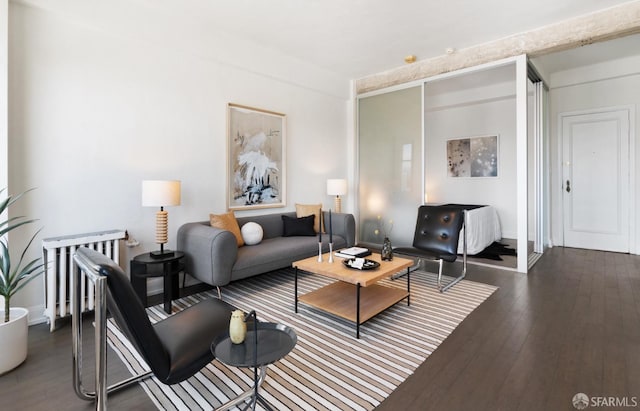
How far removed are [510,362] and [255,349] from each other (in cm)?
169

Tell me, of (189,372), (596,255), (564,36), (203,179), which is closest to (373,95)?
(564,36)

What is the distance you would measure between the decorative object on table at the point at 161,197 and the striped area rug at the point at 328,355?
0.70m

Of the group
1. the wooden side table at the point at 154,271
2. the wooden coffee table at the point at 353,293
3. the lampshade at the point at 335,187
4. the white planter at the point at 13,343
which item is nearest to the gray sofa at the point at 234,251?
the wooden side table at the point at 154,271

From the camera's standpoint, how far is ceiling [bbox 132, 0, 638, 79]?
3303mm

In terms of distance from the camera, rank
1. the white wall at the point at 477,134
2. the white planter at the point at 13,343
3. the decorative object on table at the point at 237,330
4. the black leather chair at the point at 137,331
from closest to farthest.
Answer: the black leather chair at the point at 137,331
the decorative object on table at the point at 237,330
the white planter at the point at 13,343
the white wall at the point at 477,134

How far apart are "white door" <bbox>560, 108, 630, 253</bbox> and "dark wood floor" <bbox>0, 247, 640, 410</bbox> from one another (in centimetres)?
255

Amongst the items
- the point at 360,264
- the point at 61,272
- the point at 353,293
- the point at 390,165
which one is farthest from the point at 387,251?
the point at 61,272

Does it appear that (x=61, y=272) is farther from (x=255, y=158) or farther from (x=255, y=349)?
(x=255, y=158)

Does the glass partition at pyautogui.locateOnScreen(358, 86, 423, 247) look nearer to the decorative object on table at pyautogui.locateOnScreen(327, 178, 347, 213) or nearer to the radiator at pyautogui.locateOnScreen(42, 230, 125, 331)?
the decorative object on table at pyautogui.locateOnScreen(327, 178, 347, 213)

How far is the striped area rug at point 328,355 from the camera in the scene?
5.72 ft

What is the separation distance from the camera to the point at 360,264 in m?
2.77

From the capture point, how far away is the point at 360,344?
7.59 feet

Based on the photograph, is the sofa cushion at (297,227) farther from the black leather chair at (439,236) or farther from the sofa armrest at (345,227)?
the black leather chair at (439,236)

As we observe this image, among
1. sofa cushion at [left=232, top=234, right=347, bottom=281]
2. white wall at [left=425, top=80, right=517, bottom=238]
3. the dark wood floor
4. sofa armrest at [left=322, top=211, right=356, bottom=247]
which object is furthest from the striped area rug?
white wall at [left=425, top=80, right=517, bottom=238]
